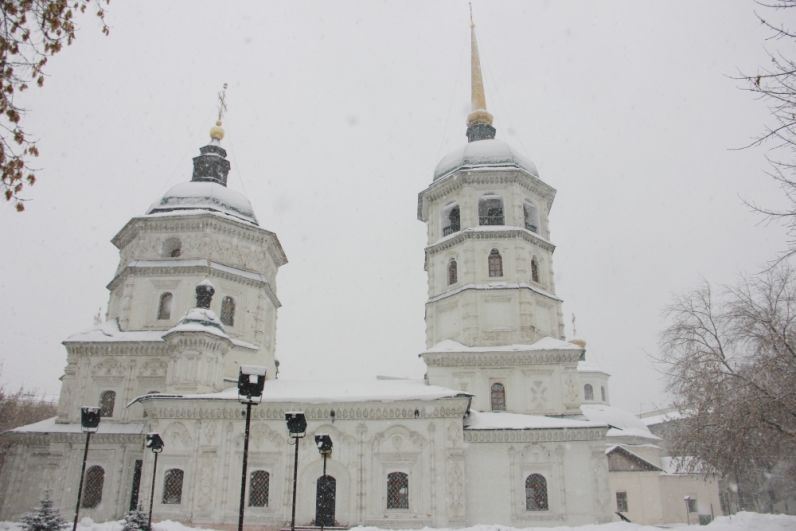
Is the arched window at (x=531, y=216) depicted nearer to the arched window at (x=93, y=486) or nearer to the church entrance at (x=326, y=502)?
the church entrance at (x=326, y=502)

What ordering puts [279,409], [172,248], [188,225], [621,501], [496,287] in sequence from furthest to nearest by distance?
[621,501] < [172,248] < [188,225] < [496,287] < [279,409]

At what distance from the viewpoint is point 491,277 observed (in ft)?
76.1

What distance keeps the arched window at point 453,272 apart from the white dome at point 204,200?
353 inches

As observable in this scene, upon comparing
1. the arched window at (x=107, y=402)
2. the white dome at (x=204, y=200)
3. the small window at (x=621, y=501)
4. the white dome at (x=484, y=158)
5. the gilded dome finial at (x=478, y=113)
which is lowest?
the small window at (x=621, y=501)

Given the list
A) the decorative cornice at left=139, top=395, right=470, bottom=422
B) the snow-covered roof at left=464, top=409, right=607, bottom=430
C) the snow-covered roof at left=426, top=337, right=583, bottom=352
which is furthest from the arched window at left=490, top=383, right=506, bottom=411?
the decorative cornice at left=139, top=395, right=470, bottom=422

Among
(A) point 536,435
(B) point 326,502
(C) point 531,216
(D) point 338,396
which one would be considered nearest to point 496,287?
(C) point 531,216

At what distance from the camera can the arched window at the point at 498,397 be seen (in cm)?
2173

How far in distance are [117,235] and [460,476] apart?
17632 millimetres

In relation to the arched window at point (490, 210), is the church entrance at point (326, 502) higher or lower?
lower

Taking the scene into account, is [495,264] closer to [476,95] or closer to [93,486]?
[476,95]

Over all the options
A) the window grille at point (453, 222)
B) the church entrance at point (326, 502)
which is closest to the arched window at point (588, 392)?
→ the window grille at point (453, 222)

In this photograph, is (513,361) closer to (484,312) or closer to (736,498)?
(484,312)

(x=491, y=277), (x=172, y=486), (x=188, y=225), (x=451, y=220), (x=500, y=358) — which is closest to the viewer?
(x=172, y=486)

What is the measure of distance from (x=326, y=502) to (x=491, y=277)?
32.8 ft
